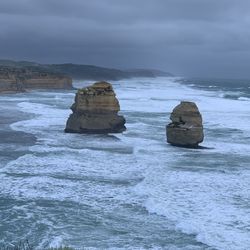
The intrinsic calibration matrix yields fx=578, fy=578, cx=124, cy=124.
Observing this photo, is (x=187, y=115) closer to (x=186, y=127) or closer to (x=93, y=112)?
(x=186, y=127)

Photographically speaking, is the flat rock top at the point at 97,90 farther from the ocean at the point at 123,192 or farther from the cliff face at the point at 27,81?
the cliff face at the point at 27,81

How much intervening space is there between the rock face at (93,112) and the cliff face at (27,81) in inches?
1858

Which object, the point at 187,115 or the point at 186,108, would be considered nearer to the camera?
the point at 187,115

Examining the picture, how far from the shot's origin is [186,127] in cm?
3222

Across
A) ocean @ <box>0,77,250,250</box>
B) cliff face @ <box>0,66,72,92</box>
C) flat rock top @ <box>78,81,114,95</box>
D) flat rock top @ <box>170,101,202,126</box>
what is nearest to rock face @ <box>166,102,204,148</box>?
flat rock top @ <box>170,101,202,126</box>

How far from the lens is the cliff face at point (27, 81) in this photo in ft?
278

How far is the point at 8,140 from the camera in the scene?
113 feet

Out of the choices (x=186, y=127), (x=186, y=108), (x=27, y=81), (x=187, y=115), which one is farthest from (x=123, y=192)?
(x=27, y=81)

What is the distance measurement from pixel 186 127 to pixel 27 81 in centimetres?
6738

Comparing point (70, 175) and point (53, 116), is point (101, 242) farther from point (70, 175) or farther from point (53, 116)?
point (53, 116)

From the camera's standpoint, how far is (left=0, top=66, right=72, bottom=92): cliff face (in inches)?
3339

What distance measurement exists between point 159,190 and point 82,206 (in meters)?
3.55

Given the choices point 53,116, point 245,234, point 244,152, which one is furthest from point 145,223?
point 53,116

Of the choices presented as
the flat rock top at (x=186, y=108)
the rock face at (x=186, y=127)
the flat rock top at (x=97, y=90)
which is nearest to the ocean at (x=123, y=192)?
the rock face at (x=186, y=127)
